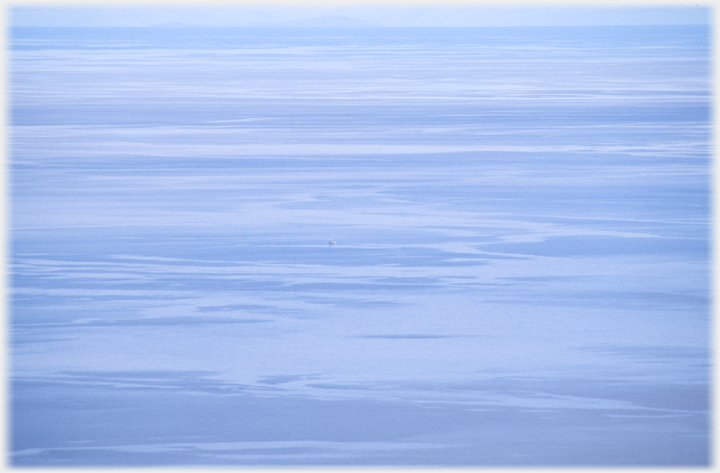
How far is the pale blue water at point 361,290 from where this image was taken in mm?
4562

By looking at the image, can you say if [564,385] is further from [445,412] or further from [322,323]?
[322,323]

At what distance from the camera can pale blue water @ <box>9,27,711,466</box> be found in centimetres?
456

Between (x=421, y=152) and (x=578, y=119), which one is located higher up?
(x=578, y=119)

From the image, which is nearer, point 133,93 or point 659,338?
point 659,338

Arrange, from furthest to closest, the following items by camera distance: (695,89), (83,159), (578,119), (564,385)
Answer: (695,89) → (578,119) → (83,159) → (564,385)

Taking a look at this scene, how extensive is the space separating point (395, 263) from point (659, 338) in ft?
5.48

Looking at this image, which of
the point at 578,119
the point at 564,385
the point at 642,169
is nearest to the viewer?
the point at 564,385

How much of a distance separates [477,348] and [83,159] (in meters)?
5.21

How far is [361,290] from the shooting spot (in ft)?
20.0

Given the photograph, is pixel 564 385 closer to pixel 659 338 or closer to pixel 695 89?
pixel 659 338

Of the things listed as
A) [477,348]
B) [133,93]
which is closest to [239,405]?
[477,348]

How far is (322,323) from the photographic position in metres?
5.65

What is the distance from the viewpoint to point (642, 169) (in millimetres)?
8938

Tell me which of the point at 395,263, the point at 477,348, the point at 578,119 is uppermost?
the point at 578,119
